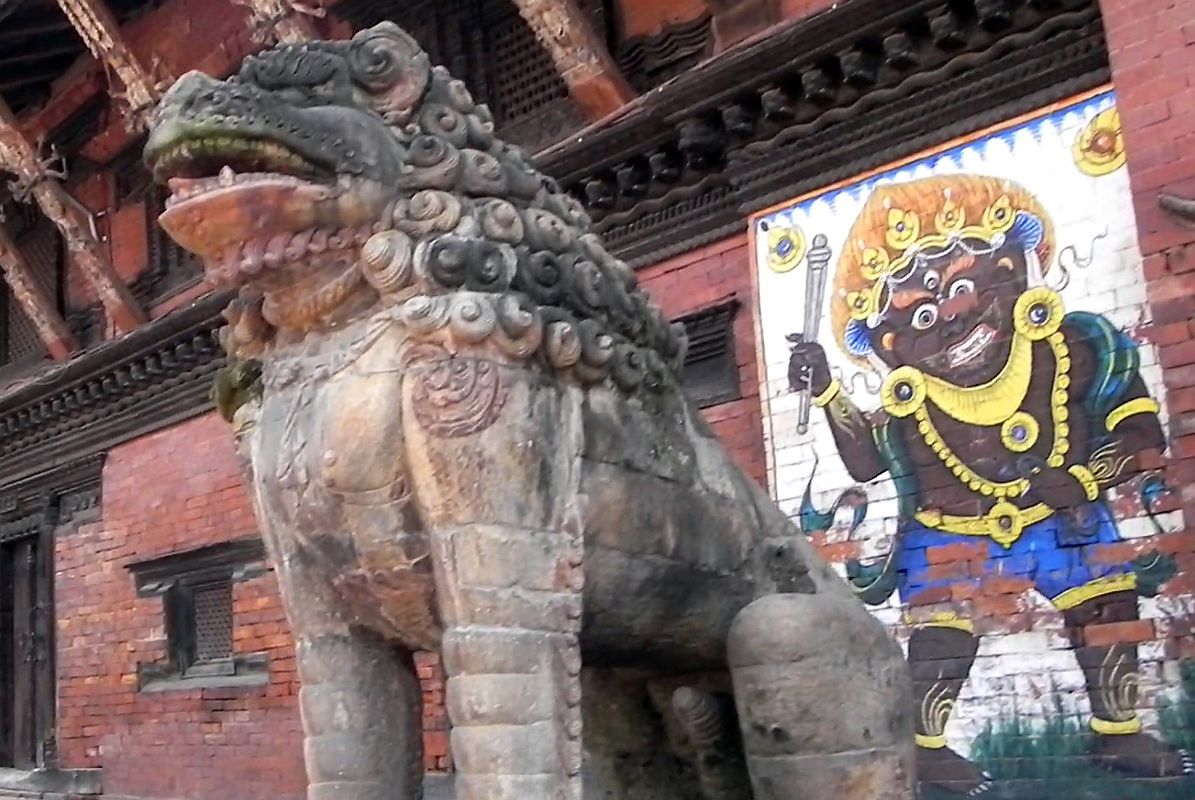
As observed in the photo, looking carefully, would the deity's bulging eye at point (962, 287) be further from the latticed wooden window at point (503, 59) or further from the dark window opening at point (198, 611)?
the dark window opening at point (198, 611)

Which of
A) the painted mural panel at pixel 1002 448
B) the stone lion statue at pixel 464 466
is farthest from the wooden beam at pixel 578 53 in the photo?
the stone lion statue at pixel 464 466

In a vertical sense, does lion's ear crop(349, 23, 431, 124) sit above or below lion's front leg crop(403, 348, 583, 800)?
above

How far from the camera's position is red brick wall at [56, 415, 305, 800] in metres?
7.90

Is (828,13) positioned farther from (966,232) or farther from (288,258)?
(288,258)

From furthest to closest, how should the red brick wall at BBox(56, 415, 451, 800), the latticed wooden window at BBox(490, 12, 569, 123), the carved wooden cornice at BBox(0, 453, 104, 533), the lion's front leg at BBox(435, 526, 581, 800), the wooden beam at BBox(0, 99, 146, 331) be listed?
the carved wooden cornice at BBox(0, 453, 104, 533)
the wooden beam at BBox(0, 99, 146, 331)
the red brick wall at BBox(56, 415, 451, 800)
the latticed wooden window at BBox(490, 12, 569, 123)
the lion's front leg at BBox(435, 526, 581, 800)

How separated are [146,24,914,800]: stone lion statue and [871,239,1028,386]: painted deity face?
241 cm

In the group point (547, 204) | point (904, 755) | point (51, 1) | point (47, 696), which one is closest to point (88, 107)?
point (51, 1)

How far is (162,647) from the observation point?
8.93 metres

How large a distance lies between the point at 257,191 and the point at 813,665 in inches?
53.2

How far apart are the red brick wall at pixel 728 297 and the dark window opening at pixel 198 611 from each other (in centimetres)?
369

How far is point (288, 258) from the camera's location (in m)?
2.31

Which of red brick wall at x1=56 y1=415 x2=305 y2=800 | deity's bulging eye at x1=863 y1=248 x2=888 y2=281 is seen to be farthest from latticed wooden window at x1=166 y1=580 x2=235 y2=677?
deity's bulging eye at x1=863 y1=248 x2=888 y2=281

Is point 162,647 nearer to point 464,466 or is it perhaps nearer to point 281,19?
point 281,19

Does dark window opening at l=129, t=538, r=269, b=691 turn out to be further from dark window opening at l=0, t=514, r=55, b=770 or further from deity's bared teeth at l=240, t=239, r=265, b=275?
deity's bared teeth at l=240, t=239, r=265, b=275
